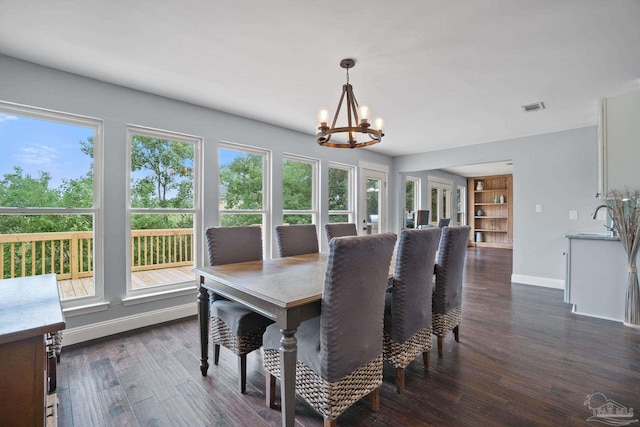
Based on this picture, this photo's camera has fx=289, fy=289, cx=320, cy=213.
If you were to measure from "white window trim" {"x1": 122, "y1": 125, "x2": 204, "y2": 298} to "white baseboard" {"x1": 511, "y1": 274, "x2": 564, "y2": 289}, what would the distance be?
478 cm

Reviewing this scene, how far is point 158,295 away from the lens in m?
3.07

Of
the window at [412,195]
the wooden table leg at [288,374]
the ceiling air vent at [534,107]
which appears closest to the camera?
the wooden table leg at [288,374]

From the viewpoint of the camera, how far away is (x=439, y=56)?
2287 millimetres

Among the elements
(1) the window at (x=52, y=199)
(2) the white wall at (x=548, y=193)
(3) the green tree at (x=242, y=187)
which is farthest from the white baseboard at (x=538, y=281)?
(1) the window at (x=52, y=199)

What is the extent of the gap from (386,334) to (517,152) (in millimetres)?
4327

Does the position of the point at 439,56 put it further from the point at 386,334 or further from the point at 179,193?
the point at 179,193

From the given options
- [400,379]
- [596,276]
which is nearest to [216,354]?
[400,379]

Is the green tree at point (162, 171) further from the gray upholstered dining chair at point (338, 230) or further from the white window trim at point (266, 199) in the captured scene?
the gray upholstered dining chair at point (338, 230)

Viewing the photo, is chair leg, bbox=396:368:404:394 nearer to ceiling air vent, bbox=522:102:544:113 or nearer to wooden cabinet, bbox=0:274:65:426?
wooden cabinet, bbox=0:274:65:426

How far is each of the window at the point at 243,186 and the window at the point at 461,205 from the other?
7.60 meters

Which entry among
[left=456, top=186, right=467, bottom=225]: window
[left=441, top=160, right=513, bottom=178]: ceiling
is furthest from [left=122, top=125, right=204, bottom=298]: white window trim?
[left=456, top=186, right=467, bottom=225]: window

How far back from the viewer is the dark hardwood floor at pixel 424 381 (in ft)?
5.47

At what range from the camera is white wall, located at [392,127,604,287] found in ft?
13.6

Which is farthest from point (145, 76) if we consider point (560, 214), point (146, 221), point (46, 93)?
point (560, 214)
